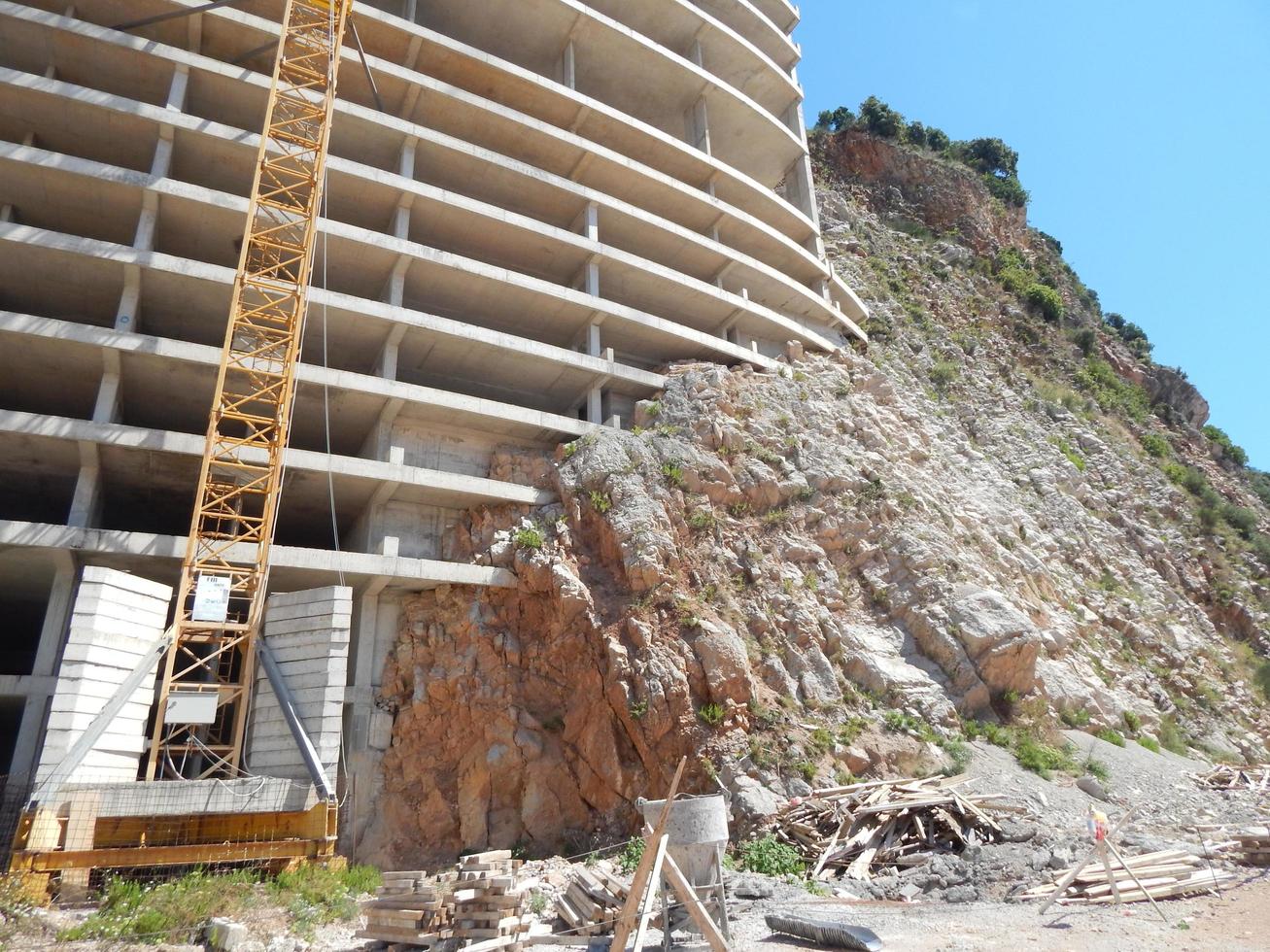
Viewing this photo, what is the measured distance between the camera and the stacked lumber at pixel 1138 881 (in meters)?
10.2

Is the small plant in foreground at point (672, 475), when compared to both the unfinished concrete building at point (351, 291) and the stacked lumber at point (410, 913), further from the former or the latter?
the stacked lumber at point (410, 913)

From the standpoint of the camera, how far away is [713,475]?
66.7ft

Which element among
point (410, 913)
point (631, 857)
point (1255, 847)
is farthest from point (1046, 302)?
point (410, 913)

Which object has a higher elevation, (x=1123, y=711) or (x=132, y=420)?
(x=132, y=420)

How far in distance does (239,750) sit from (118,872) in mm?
3335

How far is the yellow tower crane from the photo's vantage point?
629 inches

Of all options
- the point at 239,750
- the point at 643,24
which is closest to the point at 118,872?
the point at 239,750

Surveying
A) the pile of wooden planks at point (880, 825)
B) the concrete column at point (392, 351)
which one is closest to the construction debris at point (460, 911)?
the pile of wooden planks at point (880, 825)

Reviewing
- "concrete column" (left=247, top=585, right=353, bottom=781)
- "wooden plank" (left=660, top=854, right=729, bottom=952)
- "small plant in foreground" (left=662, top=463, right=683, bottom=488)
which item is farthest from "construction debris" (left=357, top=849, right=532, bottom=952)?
"small plant in foreground" (left=662, top=463, right=683, bottom=488)

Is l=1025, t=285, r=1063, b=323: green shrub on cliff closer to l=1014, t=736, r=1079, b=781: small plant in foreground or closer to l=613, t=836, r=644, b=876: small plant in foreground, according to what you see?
l=1014, t=736, r=1079, b=781: small plant in foreground

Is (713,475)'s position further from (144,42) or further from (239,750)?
(144,42)

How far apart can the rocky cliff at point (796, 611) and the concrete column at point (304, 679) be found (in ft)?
6.32

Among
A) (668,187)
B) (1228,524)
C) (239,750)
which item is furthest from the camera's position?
(1228,524)

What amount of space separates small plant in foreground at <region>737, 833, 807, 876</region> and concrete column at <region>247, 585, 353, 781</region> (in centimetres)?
749
